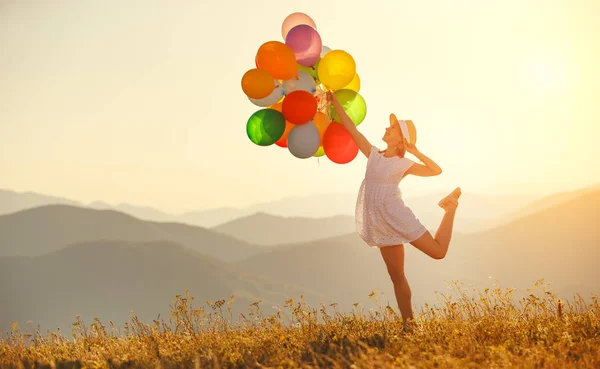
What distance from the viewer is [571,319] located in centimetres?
641

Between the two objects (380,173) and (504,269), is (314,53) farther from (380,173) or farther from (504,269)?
(504,269)

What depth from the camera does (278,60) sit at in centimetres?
670

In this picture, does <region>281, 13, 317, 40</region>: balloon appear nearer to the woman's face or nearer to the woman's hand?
the woman's hand

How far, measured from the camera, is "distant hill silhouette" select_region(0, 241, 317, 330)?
162250 millimetres

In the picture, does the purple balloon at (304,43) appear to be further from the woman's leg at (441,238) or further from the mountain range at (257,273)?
the mountain range at (257,273)

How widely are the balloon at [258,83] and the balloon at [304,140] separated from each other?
0.55 metres

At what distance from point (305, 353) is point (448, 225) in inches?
83.3

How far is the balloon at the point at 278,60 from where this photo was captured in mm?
6703

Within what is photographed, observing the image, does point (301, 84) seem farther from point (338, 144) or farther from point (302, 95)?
point (338, 144)

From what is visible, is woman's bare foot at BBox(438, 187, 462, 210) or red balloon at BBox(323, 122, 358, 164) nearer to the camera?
woman's bare foot at BBox(438, 187, 462, 210)

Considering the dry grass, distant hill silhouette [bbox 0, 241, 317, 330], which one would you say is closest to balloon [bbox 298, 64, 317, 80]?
the dry grass

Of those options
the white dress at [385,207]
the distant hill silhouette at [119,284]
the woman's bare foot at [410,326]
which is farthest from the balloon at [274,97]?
the distant hill silhouette at [119,284]

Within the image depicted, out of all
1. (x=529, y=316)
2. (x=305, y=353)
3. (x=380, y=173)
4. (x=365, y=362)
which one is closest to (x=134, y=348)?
(x=305, y=353)

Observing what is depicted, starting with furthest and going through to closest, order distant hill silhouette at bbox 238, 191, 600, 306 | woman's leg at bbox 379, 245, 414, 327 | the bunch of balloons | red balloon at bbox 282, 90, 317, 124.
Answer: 1. distant hill silhouette at bbox 238, 191, 600, 306
2. the bunch of balloons
3. red balloon at bbox 282, 90, 317, 124
4. woman's leg at bbox 379, 245, 414, 327
